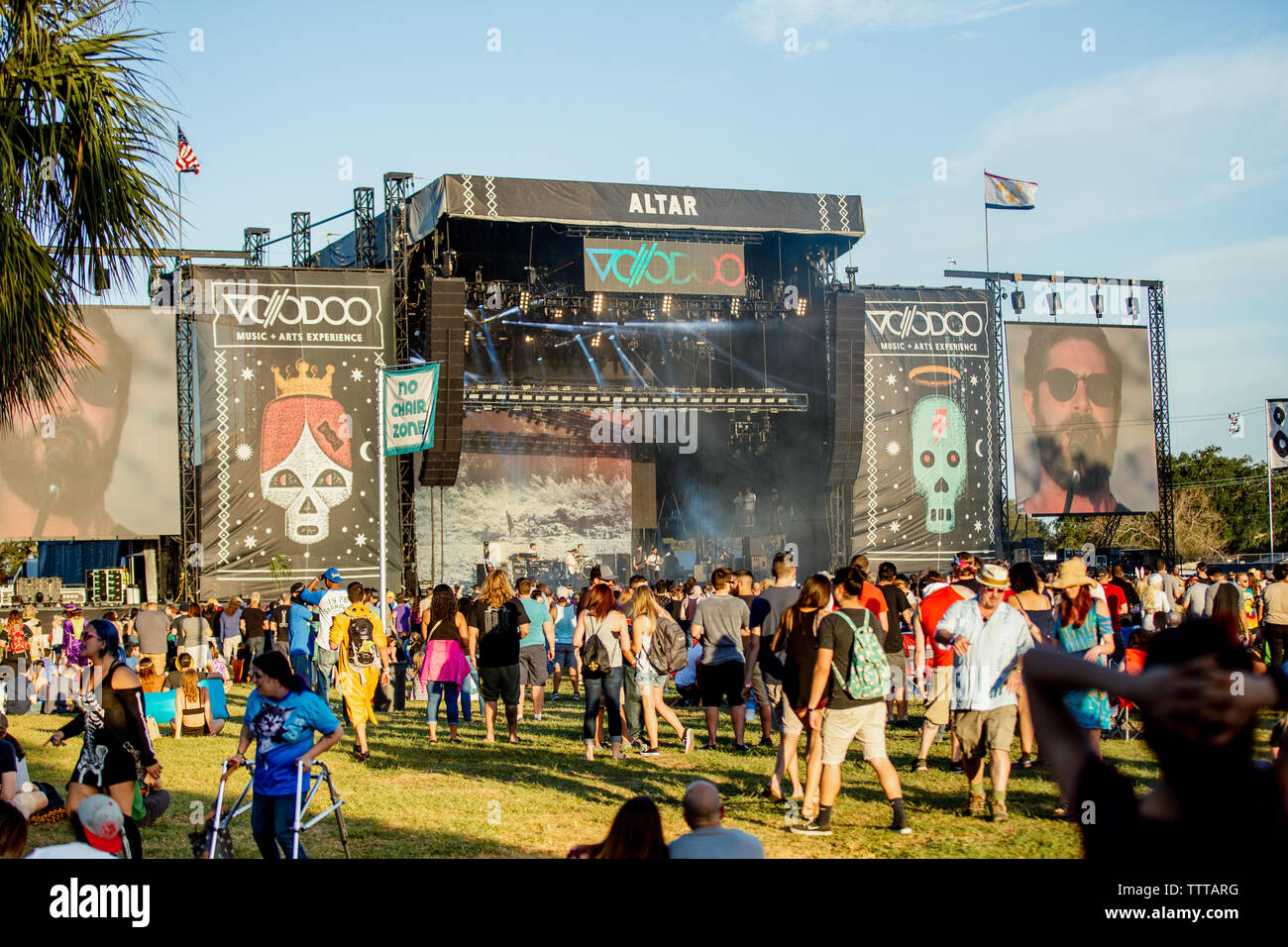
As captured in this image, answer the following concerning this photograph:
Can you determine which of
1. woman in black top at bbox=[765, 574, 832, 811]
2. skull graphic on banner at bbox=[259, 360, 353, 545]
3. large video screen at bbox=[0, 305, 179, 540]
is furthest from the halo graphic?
woman in black top at bbox=[765, 574, 832, 811]

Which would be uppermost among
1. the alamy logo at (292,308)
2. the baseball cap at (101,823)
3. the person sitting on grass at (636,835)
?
the alamy logo at (292,308)

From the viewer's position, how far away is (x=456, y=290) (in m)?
25.3

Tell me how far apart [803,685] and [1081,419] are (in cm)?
2551

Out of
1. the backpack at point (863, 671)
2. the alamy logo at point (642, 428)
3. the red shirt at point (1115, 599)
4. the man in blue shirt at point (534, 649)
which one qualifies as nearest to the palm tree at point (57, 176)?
the backpack at point (863, 671)

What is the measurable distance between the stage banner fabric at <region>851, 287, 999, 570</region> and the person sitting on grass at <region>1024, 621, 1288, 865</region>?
27.0 meters

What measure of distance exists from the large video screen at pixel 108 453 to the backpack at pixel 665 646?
1750 centimetres

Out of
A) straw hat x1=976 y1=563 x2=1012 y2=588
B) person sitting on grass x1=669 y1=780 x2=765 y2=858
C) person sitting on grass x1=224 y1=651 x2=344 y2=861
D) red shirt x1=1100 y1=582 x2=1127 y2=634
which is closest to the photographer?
person sitting on grass x1=669 y1=780 x2=765 y2=858

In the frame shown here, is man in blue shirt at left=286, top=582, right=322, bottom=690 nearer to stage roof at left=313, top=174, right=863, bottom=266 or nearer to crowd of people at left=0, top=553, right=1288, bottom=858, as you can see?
crowd of people at left=0, top=553, right=1288, bottom=858

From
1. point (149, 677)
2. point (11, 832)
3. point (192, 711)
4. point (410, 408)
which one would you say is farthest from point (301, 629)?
point (11, 832)

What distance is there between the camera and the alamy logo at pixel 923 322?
29406 mm

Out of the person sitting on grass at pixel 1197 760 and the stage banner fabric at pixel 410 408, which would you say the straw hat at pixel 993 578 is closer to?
the person sitting on grass at pixel 1197 760

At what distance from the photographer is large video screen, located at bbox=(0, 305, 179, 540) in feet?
80.9
